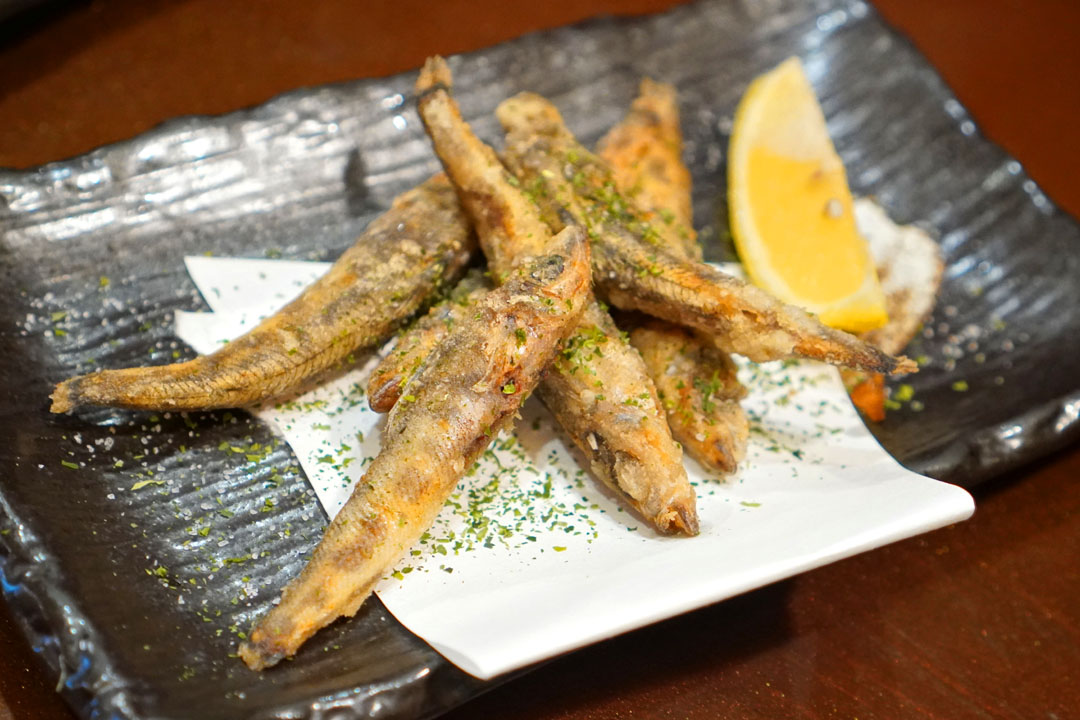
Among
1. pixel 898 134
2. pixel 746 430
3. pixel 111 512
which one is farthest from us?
pixel 898 134

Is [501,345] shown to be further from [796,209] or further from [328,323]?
[796,209]

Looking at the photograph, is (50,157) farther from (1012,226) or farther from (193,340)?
(1012,226)

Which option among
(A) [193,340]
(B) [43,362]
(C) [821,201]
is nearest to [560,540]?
(A) [193,340]

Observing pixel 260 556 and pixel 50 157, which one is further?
pixel 50 157

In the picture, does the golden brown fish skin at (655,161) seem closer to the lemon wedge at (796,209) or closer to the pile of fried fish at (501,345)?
the pile of fried fish at (501,345)

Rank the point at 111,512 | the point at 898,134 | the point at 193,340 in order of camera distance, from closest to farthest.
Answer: the point at 111,512 < the point at 193,340 < the point at 898,134

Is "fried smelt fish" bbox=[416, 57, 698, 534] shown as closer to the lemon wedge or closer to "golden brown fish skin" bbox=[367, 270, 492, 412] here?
"golden brown fish skin" bbox=[367, 270, 492, 412]

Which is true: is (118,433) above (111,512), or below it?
above
